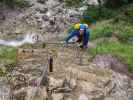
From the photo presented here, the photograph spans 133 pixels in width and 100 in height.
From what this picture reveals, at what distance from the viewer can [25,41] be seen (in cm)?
1506

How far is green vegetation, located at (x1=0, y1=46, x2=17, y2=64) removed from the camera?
39.4ft

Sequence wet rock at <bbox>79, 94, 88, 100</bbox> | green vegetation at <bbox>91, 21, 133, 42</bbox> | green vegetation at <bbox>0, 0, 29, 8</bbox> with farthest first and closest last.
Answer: green vegetation at <bbox>0, 0, 29, 8</bbox>
green vegetation at <bbox>91, 21, 133, 42</bbox>
wet rock at <bbox>79, 94, 88, 100</bbox>

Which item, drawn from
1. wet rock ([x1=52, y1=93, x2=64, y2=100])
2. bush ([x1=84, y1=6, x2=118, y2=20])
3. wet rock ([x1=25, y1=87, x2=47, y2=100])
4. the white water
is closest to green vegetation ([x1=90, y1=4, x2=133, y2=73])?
bush ([x1=84, y1=6, x2=118, y2=20])

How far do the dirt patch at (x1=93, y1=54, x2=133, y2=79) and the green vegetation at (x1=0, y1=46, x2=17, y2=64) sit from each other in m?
2.67

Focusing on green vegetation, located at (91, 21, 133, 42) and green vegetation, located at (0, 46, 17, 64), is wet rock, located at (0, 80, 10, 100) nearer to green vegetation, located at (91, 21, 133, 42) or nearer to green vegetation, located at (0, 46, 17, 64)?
green vegetation, located at (0, 46, 17, 64)

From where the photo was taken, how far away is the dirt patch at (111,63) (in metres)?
Answer: 12.4

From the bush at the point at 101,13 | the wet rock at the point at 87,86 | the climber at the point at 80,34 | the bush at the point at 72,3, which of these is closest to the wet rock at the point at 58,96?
the wet rock at the point at 87,86

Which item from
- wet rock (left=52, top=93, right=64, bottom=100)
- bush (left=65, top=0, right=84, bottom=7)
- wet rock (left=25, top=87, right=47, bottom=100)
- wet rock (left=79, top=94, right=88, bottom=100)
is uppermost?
bush (left=65, top=0, right=84, bottom=7)

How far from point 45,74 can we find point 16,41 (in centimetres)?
463

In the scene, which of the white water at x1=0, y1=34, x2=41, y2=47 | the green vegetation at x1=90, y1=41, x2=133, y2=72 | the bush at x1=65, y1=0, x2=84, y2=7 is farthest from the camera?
the bush at x1=65, y1=0, x2=84, y2=7

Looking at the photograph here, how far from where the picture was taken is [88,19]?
1791 centimetres

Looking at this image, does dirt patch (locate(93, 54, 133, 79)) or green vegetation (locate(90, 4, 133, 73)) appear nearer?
dirt patch (locate(93, 54, 133, 79))

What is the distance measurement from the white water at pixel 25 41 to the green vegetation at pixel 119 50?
2731mm

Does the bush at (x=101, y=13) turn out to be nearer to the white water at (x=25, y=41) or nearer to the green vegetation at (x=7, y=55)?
the white water at (x=25, y=41)
